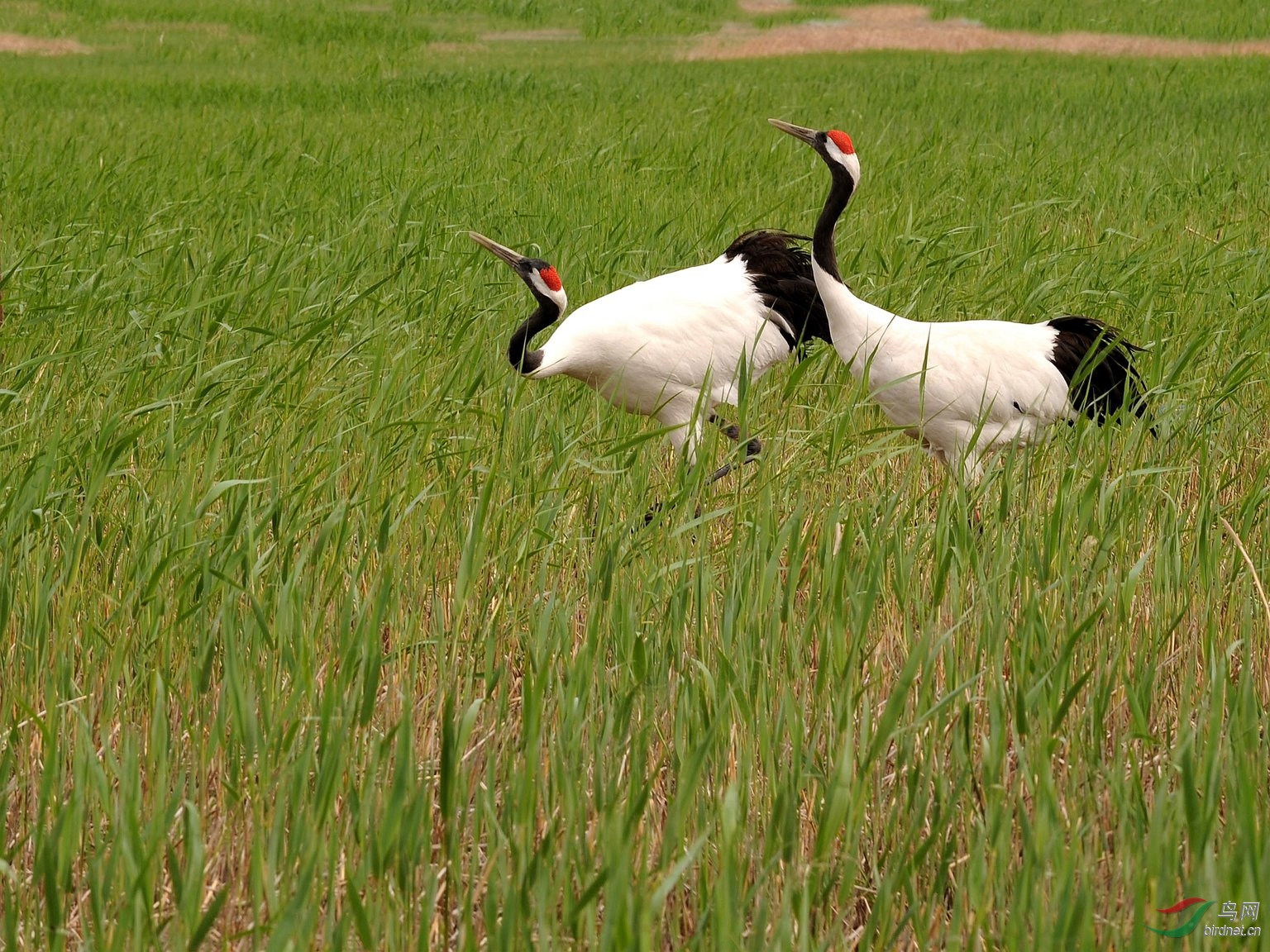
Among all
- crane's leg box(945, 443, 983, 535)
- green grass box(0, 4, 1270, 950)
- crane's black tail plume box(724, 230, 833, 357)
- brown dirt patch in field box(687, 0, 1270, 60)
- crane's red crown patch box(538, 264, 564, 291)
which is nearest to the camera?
green grass box(0, 4, 1270, 950)

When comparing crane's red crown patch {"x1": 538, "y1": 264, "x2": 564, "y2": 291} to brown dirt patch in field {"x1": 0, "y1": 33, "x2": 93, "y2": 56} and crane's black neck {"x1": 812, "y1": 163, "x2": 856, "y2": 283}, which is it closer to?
crane's black neck {"x1": 812, "y1": 163, "x2": 856, "y2": 283}

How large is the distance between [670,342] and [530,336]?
0.47 metres

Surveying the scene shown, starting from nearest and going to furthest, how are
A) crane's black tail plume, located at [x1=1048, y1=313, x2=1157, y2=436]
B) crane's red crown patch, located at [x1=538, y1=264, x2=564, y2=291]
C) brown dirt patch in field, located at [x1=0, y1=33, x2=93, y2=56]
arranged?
1. crane's black tail plume, located at [x1=1048, y1=313, x2=1157, y2=436]
2. crane's red crown patch, located at [x1=538, y1=264, x2=564, y2=291]
3. brown dirt patch in field, located at [x1=0, y1=33, x2=93, y2=56]

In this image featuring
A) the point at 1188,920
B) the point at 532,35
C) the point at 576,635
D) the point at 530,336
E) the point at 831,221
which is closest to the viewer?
the point at 1188,920

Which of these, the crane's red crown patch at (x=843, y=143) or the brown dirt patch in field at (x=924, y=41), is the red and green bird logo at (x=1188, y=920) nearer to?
the crane's red crown patch at (x=843, y=143)

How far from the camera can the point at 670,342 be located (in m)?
4.82

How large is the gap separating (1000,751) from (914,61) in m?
18.5

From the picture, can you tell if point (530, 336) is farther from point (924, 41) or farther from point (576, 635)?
point (924, 41)

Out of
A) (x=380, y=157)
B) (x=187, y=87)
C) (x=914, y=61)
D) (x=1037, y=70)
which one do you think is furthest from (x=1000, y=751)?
(x=914, y=61)

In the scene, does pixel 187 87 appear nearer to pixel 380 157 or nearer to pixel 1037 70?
pixel 380 157

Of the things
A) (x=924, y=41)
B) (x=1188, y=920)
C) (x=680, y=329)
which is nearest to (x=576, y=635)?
(x=1188, y=920)

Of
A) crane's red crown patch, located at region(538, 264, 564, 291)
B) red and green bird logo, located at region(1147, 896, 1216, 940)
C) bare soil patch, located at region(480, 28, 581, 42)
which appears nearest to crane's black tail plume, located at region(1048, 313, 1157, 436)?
crane's red crown patch, located at region(538, 264, 564, 291)

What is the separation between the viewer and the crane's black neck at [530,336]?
15.1 ft

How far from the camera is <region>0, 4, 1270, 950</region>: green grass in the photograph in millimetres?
1909
